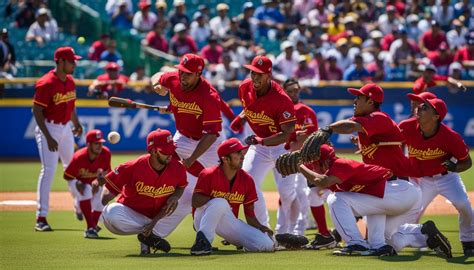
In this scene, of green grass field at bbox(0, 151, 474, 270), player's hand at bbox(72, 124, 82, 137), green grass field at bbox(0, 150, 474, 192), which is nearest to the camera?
green grass field at bbox(0, 151, 474, 270)

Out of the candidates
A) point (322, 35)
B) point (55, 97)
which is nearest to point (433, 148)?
point (55, 97)

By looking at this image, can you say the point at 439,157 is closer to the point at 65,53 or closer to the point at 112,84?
the point at 65,53

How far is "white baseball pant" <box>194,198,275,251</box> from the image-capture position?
916 centimetres

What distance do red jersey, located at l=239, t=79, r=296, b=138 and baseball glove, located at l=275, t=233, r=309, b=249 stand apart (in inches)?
49.4

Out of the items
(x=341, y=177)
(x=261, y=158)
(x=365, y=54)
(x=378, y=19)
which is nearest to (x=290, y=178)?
(x=261, y=158)

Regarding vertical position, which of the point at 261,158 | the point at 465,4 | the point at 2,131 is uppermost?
the point at 465,4

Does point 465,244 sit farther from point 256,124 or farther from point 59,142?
point 59,142

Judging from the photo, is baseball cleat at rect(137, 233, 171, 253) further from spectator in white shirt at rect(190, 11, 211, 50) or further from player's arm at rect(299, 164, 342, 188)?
spectator in white shirt at rect(190, 11, 211, 50)

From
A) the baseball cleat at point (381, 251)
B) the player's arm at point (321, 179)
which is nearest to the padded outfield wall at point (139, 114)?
the player's arm at point (321, 179)

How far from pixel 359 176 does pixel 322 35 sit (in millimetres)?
14215

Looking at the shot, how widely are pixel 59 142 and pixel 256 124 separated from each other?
2.72 metres

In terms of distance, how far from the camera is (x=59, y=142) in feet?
38.9

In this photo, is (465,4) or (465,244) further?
(465,4)

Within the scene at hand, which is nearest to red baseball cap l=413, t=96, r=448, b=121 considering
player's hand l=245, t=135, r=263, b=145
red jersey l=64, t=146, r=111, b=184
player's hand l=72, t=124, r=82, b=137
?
player's hand l=245, t=135, r=263, b=145
